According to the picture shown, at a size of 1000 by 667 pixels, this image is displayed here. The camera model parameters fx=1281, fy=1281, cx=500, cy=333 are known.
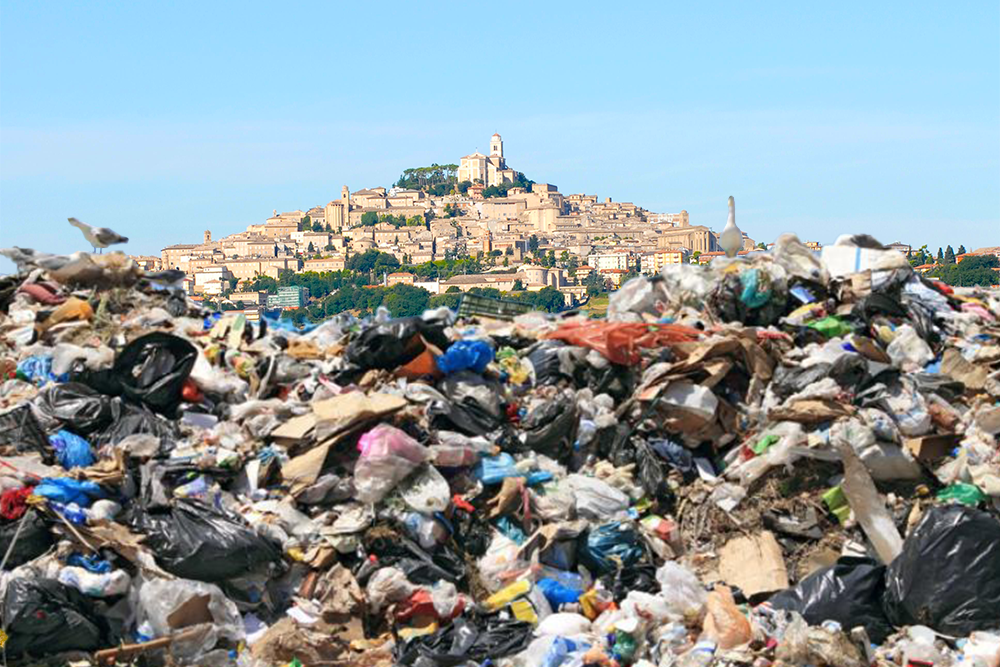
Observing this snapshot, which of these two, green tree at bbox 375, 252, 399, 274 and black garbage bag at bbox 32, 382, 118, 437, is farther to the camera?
green tree at bbox 375, 252, 399, 274

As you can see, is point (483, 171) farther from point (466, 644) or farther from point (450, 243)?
point (466, 644)

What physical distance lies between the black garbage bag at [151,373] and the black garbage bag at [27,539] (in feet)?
3.43

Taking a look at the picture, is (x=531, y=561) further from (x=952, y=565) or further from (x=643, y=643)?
(x=952, y=565)

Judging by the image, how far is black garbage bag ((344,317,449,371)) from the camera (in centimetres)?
632

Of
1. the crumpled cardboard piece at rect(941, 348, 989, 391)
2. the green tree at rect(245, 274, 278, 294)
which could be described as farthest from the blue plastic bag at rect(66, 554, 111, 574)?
the green tree at rect(245, 274, 278, 294)

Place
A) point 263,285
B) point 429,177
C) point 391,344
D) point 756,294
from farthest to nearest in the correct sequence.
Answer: point 429,177, point 263,285, point 756,294, point 391,344

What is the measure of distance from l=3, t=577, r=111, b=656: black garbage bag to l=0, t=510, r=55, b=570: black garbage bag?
165mm

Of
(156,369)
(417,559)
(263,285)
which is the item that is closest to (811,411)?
(417,559)

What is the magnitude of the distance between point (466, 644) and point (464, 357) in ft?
5.49

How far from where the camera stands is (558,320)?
7.48 m

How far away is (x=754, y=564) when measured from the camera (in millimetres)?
5426

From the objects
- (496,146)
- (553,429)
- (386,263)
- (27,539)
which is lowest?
(386,263)

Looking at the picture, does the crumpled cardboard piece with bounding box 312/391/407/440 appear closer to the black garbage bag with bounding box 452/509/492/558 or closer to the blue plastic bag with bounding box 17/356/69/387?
the black garbage bag with bounding box 452/509/492/558

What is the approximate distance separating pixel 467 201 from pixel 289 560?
410 ft
